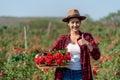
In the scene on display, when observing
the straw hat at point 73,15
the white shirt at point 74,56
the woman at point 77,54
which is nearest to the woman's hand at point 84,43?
the woman at point 77,54

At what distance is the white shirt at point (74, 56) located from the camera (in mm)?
6273

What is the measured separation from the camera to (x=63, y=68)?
251 inches

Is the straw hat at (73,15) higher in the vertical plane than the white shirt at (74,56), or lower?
higher

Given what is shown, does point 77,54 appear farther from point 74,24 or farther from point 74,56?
point 74,24

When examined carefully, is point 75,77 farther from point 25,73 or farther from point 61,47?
point 25,73

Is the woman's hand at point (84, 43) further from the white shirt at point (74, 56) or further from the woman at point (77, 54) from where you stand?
the white shirt at point (74, 56)

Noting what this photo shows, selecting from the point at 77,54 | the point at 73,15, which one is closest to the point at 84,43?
the point at 77,54

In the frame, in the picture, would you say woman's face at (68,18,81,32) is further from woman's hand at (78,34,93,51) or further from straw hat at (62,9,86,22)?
woman's hand at (78,34,93,51)

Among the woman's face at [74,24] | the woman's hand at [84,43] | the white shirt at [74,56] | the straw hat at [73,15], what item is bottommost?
the white shirt at [74,56]

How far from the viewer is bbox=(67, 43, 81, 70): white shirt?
20.6 ft

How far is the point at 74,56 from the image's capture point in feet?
20.7

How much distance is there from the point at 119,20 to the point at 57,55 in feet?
84.1

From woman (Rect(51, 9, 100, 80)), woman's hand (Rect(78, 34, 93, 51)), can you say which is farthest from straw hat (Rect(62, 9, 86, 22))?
woman's hand (Rect(78, 34, 93, 51))

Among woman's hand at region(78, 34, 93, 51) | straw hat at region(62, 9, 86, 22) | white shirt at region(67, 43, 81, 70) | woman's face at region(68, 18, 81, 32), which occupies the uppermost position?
straw hat at region(62, 9, 86, 22)
